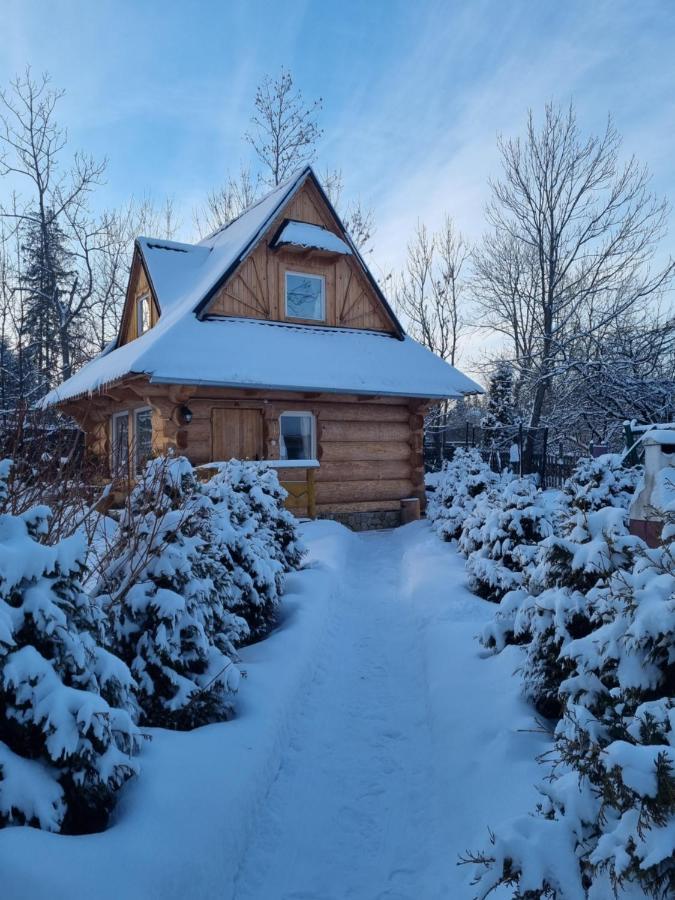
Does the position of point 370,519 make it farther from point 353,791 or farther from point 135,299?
point 353,791

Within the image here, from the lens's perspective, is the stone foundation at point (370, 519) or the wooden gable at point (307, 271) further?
the stone foundation at point (370, 519)

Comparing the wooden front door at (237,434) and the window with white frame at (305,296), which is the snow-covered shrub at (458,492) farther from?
the window with white frame at (305,296)

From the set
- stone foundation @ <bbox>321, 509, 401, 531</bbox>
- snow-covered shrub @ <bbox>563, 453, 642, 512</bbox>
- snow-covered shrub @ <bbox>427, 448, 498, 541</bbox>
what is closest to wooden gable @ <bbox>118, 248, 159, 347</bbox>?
stone foundation @ <bbox>321, 509, 401, 531</bbox>

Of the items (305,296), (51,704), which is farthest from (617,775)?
(305,296)

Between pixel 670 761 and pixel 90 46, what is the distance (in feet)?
37.7

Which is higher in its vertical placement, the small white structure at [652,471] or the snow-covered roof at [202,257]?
the snow-covered roof at [202,257]

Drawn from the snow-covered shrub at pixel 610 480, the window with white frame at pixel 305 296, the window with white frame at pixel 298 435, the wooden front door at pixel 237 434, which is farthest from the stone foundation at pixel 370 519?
the snow-covered shrub at pixel 610 480

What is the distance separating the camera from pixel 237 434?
11.3 meters

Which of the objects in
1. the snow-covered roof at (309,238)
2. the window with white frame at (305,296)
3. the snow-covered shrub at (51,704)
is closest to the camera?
the snow-covered shrub at (51,704)

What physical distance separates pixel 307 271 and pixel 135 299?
5.02 m

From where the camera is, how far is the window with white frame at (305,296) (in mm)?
12820

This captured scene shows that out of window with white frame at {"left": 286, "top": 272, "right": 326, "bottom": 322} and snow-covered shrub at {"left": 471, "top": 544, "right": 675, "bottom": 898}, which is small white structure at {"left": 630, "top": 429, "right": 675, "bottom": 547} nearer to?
snow-covered shrub at {"left": 471, "top": 544, "right": 675, "bottom": 898}

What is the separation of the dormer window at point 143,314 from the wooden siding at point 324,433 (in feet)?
6.88

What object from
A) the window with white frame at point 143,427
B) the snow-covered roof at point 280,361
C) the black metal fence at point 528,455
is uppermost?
the snow-covered roof at point 280,361
